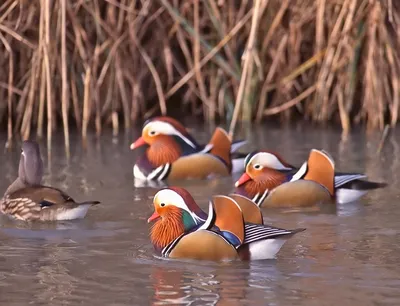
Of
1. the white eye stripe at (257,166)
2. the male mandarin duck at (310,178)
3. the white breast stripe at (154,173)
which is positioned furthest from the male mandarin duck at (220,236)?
the white breast stripe at (154,173)

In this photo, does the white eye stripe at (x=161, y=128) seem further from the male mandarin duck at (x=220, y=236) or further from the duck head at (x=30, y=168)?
the male mandarin duck at (x=220, y=236)

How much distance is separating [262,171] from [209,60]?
3.89 m

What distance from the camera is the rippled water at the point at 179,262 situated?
229 inches

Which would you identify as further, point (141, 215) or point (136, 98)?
point (136, 98)

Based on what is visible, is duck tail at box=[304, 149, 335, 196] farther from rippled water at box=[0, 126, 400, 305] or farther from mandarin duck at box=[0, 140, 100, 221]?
mandarin duck at box=[0, 140, 100, 221]

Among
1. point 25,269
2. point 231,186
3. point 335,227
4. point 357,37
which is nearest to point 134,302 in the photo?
point 25,269

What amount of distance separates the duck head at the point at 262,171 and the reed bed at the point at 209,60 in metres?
2.19

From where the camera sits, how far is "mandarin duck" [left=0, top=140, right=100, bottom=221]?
7730 mm

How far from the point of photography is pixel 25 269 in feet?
21.2

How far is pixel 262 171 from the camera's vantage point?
855 cm

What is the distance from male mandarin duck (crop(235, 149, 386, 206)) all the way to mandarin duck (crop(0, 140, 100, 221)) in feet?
4.02

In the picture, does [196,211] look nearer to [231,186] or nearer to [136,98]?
[231,186]

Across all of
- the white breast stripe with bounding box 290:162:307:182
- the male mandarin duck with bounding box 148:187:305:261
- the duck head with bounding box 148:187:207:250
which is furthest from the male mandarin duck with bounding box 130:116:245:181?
the male mandarin duck with bounding box 148:187:305:261

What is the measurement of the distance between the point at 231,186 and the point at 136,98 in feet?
9.39
